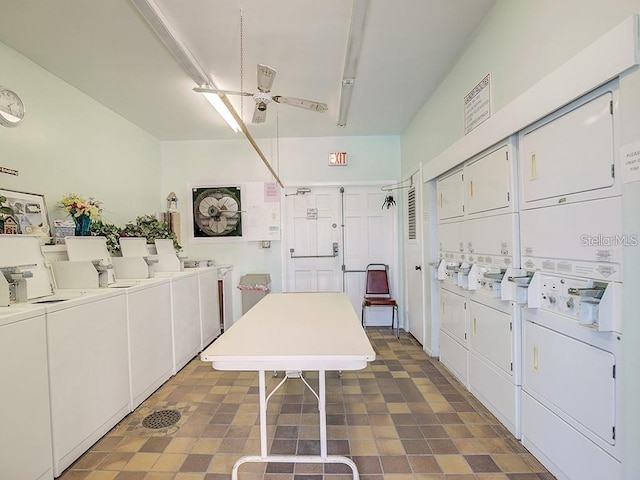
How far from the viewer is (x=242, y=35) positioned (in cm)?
248

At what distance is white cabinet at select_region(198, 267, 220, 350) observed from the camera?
4.03 m

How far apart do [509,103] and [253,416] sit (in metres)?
3.02

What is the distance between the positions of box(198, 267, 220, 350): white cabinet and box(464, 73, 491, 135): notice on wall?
136 inches

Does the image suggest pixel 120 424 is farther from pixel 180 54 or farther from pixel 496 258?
pixel 496 258

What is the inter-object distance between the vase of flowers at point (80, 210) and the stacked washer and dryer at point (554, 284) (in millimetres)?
3665

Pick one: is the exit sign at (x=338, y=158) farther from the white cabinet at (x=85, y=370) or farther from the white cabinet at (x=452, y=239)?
the white cabinet at (x=85, y=370)

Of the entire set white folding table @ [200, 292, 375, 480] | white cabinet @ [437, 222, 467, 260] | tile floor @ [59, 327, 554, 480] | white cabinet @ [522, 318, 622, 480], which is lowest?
tile floor @ [59, 327, 554, 480]

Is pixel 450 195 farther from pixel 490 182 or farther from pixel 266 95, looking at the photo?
pixel 266 95

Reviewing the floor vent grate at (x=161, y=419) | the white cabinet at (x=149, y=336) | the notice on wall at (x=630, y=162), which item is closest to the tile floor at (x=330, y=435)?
the floor vent grate at (x=161, y=419)

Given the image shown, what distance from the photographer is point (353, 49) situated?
8.33ft

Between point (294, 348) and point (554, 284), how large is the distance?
152 cm

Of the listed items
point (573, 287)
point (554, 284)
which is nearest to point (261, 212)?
point (554, 284)

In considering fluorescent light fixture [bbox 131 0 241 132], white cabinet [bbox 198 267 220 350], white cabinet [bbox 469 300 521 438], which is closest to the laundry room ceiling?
fluorescent light fixture [bbox 131 0 241 132]

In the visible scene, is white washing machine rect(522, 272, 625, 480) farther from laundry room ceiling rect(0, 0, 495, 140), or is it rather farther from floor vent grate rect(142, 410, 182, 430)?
floor vent grate rect(142, 410, 182, 430)
